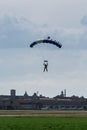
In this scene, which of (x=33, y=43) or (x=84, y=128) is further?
(x=33, y=43)

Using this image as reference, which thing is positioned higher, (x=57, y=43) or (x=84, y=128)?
(x=57, y=43)

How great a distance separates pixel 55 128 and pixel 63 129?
1.42 m

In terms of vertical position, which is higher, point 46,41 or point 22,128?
point 46,41

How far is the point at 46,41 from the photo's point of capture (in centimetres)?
6197

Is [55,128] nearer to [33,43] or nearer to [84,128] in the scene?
[84,128]

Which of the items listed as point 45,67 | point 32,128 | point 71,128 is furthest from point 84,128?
point 45,67

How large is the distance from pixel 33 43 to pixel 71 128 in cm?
1524

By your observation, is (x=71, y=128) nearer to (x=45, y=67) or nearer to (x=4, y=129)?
(x=4, y=129)

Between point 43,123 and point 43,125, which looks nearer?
point 43,125

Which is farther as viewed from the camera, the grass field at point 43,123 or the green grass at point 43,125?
the grass field at point 43,123

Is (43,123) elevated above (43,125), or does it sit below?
above

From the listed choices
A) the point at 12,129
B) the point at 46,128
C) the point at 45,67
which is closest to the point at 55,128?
the point at 46,128

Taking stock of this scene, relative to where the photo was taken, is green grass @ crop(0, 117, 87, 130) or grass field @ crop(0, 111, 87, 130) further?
grass field @ crop(0, 111, 87, 130)

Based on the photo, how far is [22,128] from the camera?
50.2 metres
